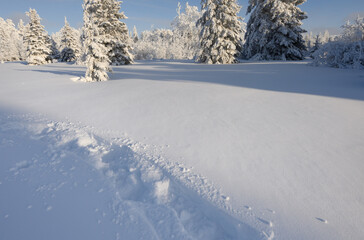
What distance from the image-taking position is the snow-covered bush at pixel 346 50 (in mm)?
8844

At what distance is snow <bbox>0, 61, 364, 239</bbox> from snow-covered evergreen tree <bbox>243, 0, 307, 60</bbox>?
14623 mm

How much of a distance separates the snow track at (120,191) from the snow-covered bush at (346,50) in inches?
449

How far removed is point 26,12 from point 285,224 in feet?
106

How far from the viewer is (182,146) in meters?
3.14

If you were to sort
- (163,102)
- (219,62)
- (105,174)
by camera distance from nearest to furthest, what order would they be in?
(105,174) < (163,102) < (219,62)

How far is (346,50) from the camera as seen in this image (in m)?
9.35

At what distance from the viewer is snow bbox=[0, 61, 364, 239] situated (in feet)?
5.74

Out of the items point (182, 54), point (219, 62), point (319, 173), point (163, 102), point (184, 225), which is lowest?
point (184, 225)

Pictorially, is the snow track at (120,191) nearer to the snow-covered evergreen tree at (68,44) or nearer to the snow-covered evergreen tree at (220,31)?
the snow-covered evergreen tree at (220,31)

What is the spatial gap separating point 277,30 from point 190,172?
1964 centimetres

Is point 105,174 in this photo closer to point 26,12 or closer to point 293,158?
point 293,158

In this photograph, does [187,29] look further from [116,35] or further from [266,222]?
[266,222]

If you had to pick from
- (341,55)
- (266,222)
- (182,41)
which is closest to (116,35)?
(341,55)

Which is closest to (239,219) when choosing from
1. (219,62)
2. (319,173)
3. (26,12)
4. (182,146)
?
(319,173)
